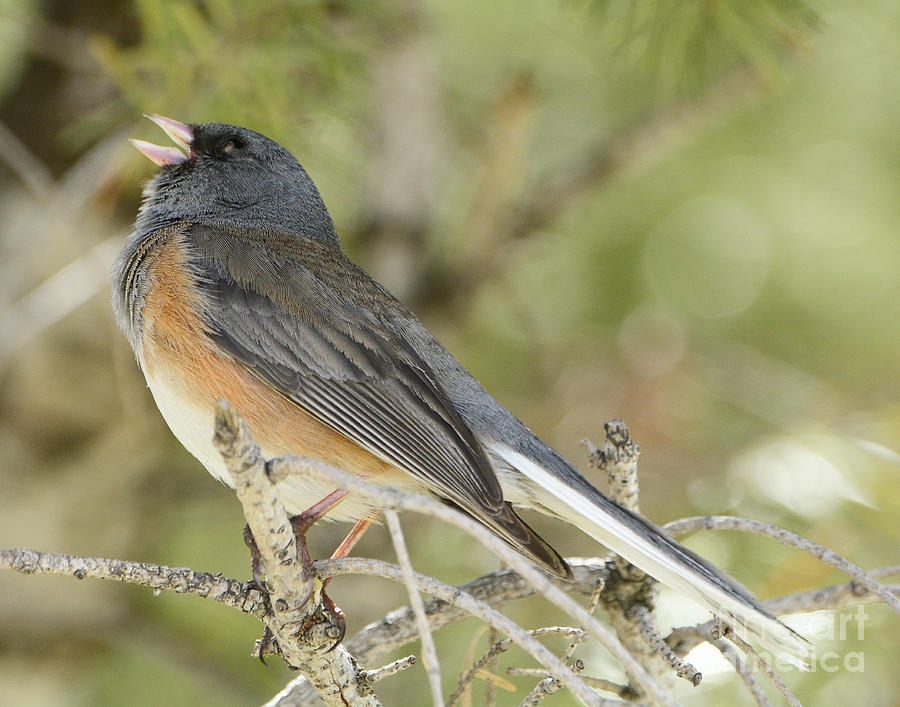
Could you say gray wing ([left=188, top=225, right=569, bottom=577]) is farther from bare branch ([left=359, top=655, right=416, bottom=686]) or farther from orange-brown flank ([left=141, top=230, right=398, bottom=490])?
bare branch ([left=359, top=655, right=416, bottom=686])

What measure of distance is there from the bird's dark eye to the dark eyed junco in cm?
36

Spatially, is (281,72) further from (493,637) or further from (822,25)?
(493,637)

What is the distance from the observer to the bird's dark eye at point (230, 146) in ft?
9.19

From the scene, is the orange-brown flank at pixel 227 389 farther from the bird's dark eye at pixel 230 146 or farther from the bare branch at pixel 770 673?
the bare branch at pixel 770 673

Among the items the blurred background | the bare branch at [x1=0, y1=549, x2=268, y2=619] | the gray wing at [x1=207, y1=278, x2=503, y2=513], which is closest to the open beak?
the blurred background

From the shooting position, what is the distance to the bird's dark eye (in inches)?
110

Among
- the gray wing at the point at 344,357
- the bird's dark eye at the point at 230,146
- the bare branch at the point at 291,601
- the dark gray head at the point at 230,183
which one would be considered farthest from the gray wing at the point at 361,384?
the bird's dark eye at the point at 230,146

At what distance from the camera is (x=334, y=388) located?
2131mm

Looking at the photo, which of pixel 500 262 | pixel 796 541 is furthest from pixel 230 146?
pixel 796 541

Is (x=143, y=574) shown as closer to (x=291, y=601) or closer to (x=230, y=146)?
(x=291, y=601)

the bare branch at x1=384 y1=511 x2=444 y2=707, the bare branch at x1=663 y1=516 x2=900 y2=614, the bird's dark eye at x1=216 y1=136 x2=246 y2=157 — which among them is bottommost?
the bare branch at x1=384 y1=511 x2=444 y2=707

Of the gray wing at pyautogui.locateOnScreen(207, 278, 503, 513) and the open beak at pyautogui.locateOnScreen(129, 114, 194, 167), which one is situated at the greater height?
the open beak at pyautogui.locateOnScreen(129, 114, 194, 167)

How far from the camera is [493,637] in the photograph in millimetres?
1885

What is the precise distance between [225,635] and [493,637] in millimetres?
2137
